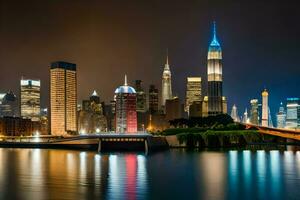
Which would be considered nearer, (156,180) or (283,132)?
(156,180)

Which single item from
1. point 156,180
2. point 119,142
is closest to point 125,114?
point 119,142

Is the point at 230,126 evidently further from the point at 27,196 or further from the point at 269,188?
the point at 27,196

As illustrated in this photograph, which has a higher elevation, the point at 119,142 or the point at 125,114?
the point at 125,114

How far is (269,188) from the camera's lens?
46219 millimetres

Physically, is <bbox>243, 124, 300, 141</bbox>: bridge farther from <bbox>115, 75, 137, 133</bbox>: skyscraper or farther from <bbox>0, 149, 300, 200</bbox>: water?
<bbox>115, 75, 137, 133</bbox>: skyscraper

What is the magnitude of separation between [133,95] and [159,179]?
11774 centimetres

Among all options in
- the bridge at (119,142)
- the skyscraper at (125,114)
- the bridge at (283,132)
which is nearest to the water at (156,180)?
the bridge at (283,132)

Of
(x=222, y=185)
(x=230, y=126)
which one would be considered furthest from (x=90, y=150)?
(x=222, y=185)

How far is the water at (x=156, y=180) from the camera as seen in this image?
4244cm

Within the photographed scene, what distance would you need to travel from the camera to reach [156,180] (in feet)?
170

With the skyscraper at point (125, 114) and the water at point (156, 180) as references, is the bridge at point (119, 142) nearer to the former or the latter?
the water at point (156, 180)

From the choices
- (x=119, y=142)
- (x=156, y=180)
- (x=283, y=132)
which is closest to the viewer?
(x=156, y=180)

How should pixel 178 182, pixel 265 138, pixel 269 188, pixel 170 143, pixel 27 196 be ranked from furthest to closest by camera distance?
pixel 265 138
pixel 170 143
pixel 178 182
pixel 269 188
pixel 27 196

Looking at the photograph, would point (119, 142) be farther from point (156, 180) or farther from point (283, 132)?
point (156, 180)
